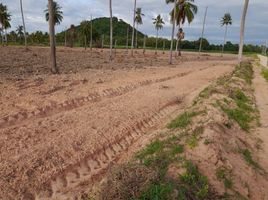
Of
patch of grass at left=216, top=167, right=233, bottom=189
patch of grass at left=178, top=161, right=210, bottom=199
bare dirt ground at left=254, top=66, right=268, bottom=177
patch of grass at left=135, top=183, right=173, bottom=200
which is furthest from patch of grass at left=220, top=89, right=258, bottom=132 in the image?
patch of grass at left=135, top=183, right=173, bottom=200

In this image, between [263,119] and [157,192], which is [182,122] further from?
[157,192]

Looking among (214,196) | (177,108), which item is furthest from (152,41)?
(214,196)

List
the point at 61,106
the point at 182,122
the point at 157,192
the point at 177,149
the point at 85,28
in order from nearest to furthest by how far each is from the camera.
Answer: the point at 157,192
the point at 177,149
the point at 182,122
the point at 61,106
the point at 85,28

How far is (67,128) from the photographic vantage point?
7.79m

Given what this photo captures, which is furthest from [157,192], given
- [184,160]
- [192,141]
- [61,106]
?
[61,106]

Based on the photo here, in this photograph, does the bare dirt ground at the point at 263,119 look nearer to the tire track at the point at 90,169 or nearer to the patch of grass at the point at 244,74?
the patch of grass at the point at 244,74

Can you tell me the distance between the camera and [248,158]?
700cm

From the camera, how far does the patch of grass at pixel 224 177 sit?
5532 millimetres

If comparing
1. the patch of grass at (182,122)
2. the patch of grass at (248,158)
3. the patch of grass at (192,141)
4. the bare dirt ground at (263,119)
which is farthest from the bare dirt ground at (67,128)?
the bare dirt ground at (263,119)

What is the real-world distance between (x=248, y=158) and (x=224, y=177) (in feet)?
5.09

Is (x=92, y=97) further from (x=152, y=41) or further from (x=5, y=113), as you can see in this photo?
(x=152, y=41)

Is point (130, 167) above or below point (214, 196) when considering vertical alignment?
above

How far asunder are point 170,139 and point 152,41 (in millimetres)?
99537

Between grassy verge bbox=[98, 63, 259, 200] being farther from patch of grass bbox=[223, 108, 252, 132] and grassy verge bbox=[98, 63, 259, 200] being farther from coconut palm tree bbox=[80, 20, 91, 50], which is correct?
coconut palm tree bbox=[80, 20, 91, 50]
